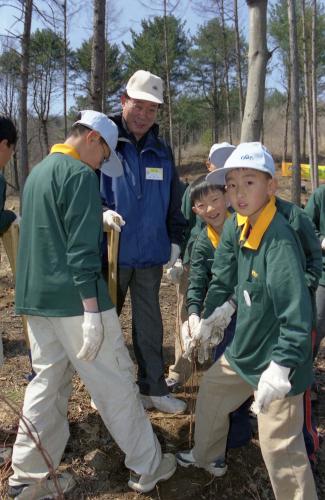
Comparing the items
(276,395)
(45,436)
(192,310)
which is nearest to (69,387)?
(45,436)

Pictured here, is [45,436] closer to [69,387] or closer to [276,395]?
[69,387]

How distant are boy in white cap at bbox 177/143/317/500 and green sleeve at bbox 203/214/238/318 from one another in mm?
39

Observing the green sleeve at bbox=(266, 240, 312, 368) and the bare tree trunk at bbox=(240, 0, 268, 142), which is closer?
the green sleeve at bbox=(266, 240, 312, 368)

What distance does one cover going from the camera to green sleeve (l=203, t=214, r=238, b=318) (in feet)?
8.07

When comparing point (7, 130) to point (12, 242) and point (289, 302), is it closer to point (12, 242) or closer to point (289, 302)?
point (12, 242)

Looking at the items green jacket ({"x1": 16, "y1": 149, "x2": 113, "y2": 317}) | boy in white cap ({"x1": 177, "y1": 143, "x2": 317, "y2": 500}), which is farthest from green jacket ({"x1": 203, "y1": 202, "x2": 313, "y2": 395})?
green jacket ({"x1": 16, "y1": 149, "x2": 113, "y2": 317})

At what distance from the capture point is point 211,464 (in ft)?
8.75

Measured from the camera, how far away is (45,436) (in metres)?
2.44

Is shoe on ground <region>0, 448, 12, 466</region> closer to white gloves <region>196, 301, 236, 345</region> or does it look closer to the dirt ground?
the dirt ground

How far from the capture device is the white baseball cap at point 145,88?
3.08 meters

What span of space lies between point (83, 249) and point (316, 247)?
47.7 inches

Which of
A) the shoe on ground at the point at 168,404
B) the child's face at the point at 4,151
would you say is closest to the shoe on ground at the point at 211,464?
the shoe on ground at the point at 168,404

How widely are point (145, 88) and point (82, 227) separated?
→ 1.42 m

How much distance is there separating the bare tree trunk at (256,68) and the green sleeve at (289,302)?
2.51m
